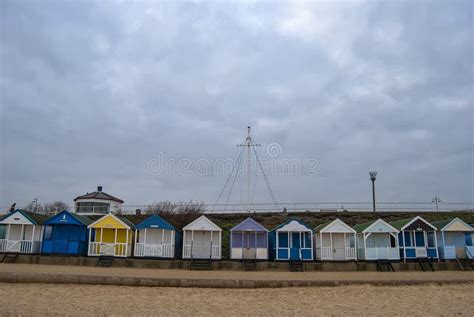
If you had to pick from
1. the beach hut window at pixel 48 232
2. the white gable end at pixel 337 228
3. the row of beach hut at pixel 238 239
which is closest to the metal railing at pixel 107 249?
the row of beach hut at pixel 238 239

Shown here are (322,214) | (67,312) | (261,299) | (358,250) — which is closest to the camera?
(67,312)

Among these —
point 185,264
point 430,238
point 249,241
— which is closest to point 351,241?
point 430,238

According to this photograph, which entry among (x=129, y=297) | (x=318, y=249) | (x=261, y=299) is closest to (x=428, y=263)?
(x=318, y=249)

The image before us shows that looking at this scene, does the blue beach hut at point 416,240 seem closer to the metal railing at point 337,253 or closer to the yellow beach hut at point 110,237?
the metal railing at point 337,253

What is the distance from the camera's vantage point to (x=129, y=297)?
1719 centimetres

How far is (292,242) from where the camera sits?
2962 cm

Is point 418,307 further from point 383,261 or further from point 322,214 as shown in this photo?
point 322,214

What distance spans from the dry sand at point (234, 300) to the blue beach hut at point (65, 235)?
9.43m

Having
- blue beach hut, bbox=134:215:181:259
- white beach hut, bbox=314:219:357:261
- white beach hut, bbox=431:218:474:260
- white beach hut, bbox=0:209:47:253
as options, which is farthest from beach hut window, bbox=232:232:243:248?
white beach hut, bbox=431:218:474:260

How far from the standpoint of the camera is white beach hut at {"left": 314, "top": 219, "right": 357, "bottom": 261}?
95.6 ft

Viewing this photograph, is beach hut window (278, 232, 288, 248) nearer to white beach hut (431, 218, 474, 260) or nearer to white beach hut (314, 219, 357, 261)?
white beach hut (314, 219, 357, 261)

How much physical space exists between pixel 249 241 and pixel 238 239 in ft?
2.60

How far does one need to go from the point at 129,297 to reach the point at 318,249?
16.5 metres

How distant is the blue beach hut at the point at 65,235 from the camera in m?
28.6
